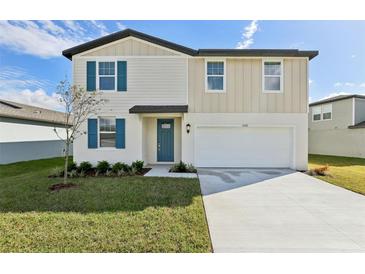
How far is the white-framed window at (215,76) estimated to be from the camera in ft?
33.2

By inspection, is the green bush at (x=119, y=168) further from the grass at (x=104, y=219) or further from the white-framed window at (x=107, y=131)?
the grass at (x=104, y=219)

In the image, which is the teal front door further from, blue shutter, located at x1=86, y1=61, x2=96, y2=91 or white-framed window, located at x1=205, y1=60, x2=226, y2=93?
blue shutter, located at x1=86, y1=61, x2=96, y2=91

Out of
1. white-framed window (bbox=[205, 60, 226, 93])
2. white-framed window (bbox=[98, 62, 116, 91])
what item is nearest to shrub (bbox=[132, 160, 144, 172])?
white-framed window (bbox=[98, 62, 116, 91])

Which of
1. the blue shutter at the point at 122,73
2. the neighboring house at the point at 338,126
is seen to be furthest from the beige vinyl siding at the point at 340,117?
the blue shutter at the point at 122,73

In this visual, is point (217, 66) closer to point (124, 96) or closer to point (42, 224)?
point (124, 96)

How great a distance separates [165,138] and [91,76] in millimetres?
4980

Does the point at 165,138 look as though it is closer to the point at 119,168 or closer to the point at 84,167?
the point at 119,168

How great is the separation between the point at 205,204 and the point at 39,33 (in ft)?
35.6

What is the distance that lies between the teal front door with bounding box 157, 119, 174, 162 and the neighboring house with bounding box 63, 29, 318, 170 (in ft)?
3.87

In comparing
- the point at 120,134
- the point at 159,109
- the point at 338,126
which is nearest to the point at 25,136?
the point at 120,134

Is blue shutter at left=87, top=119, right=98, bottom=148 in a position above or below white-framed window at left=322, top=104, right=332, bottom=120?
below

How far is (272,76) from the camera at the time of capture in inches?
398

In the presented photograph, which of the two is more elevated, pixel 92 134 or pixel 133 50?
pixel 133 50

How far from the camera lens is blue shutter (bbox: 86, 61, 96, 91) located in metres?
10.0
